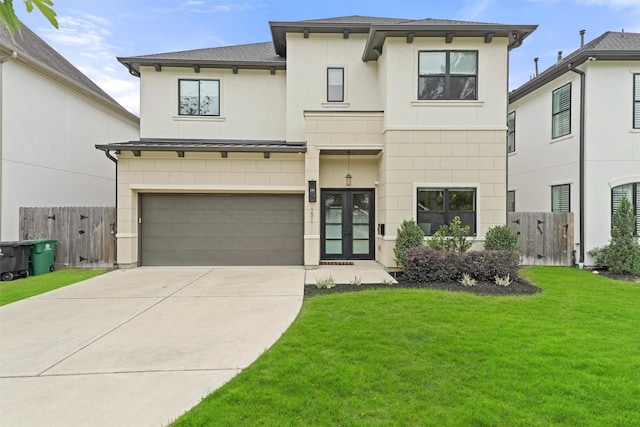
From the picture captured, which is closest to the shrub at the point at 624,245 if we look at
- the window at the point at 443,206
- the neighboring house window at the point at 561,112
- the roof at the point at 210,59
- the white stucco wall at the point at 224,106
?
the neighboring house window at the point at 561,112

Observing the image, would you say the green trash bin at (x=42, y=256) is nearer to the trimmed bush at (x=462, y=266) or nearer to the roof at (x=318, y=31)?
Answer: the roof at (x=318, y=31)

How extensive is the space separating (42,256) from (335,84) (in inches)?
400

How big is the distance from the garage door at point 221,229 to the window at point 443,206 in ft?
11.8

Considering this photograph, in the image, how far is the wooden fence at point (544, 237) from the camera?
33.9ft

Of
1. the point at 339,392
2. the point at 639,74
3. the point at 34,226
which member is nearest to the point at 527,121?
the point at 639,74

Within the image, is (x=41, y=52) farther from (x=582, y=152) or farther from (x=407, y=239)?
(x=582, y=152)

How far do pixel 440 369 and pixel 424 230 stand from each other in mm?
6039

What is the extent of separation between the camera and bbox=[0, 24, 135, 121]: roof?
10055 millimetres

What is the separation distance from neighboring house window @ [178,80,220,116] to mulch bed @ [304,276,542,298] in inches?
304

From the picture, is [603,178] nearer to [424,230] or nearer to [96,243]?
[424,230]

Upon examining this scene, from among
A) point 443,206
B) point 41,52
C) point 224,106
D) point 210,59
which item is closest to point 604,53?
point 443,206

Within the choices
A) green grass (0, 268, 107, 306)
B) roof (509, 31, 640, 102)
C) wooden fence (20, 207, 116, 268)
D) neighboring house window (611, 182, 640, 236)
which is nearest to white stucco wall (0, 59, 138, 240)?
wooden fence (20, 207, 116, 268)

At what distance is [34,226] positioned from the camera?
10094 millimetres

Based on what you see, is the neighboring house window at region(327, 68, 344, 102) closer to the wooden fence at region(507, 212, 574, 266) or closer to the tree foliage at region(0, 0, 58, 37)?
the wooden fence at region(507, 212, 574, 266)
